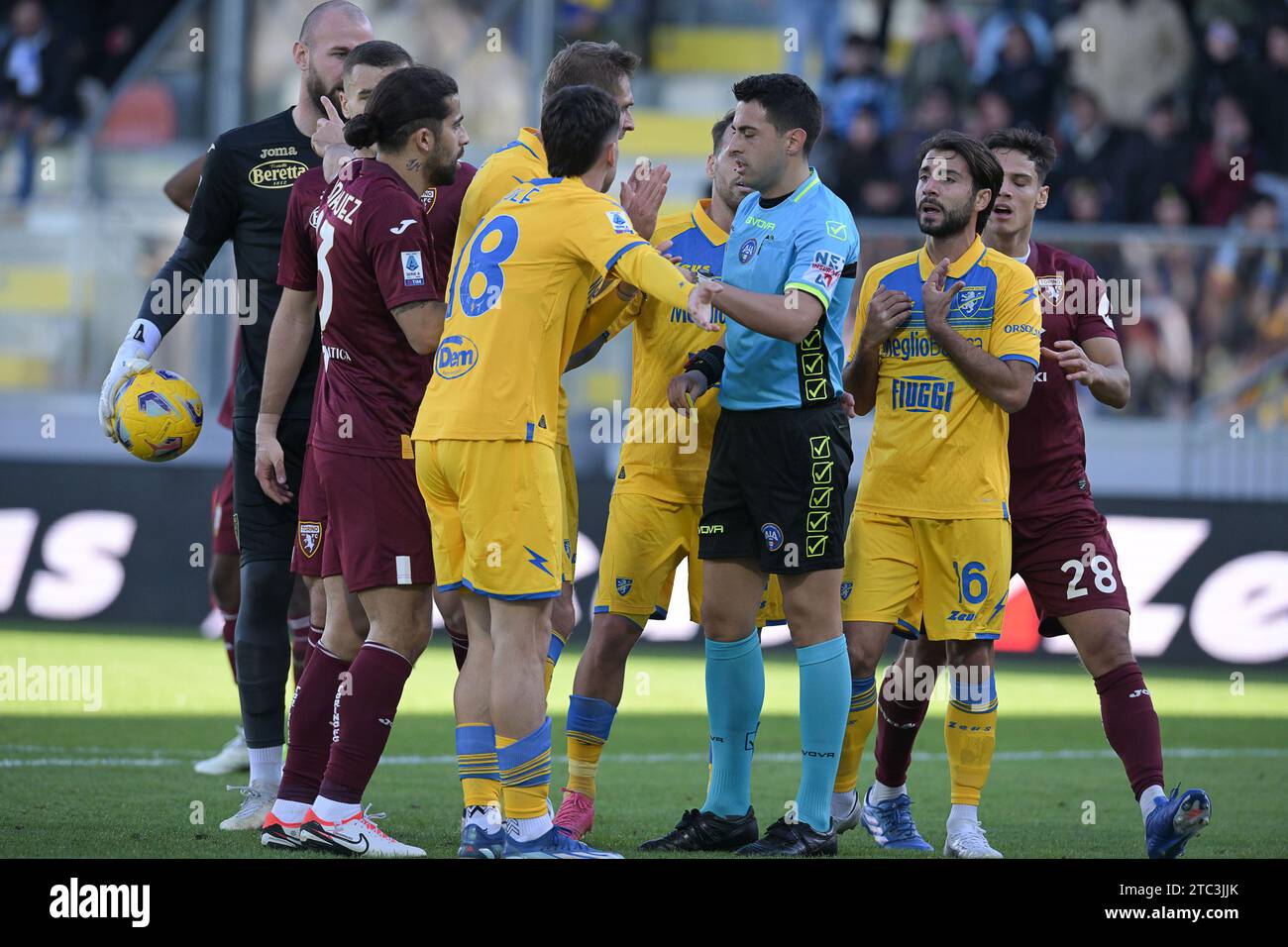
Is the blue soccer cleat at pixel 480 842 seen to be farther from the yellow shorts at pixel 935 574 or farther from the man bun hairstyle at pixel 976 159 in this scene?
the man bun hairstyle at pixel 976 159

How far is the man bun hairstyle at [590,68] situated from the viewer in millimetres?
5773

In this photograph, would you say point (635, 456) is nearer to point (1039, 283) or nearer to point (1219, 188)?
point (1039, 283)

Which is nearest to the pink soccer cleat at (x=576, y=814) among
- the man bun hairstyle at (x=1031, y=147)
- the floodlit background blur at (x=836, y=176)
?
the man bun hairstyle at (x=1031, y=147)

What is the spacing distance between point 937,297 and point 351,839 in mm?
2576

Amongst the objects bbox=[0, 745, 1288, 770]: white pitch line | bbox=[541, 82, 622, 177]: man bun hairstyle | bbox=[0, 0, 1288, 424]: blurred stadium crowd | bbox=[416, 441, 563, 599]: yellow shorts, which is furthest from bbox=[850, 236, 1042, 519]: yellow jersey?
bbox=[0, 0, 1288, 424]: blurred stadium crowd

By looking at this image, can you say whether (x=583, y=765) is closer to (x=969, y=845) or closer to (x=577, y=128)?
(x=969, y=845)

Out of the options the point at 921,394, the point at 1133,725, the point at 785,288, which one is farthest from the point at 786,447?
the point at 1133,725

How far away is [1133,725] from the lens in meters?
5.82

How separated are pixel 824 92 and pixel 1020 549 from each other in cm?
1195

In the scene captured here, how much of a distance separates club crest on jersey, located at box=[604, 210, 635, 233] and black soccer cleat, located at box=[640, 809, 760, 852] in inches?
77.5

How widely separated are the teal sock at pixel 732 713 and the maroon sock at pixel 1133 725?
1171 mm

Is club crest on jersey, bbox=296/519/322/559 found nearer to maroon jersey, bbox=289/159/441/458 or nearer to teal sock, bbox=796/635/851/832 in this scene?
maroon jersey, bbox=289/159/441/458

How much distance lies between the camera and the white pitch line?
288 inches
